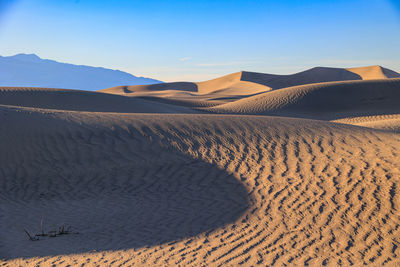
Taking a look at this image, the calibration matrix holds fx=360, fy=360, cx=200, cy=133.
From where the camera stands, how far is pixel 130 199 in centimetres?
717

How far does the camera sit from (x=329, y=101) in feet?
88.7

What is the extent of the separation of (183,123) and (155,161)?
8.86ft

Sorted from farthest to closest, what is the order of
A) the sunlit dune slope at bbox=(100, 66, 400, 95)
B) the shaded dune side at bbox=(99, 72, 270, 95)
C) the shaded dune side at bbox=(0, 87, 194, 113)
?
the sunlit dune slope at bbox=(100, 66, 400, 95)
the shaded dune side at bbox=(99, 72, 270, 95)
the shaded dune side at bbox=(0, 87, 194, 113)

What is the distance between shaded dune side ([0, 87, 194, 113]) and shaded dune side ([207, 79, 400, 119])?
5856 mm

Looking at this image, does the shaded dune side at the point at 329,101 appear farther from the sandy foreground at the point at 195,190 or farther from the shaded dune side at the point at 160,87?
the shaded dune side at the point at 160,87

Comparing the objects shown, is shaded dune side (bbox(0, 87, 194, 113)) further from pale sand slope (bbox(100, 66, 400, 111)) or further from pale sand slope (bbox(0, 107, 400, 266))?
pale sand slope (bbox(100, 66, 400, 111))

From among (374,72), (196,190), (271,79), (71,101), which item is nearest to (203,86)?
(271,79)

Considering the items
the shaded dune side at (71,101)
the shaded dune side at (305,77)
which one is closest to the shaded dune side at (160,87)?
the shaded dune side at (305,77)

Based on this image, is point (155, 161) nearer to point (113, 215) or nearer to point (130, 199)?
point (130, 199)

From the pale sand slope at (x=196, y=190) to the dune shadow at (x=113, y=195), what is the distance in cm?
3

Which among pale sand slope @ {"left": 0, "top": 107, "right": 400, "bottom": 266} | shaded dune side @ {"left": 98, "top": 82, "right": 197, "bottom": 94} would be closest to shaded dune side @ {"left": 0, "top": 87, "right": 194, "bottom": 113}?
pale sand slope @ {"left": 0, "top": 107, "right": 400, "bottom": 266}

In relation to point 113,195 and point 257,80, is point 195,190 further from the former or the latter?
point 257,80

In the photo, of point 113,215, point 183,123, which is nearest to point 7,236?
point 113,215

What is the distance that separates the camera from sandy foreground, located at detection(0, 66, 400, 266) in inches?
197
